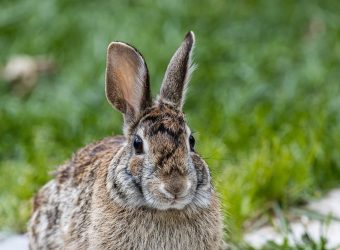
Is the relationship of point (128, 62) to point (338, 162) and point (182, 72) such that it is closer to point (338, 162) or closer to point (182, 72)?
point (182, 72)

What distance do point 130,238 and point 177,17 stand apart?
14.5ft

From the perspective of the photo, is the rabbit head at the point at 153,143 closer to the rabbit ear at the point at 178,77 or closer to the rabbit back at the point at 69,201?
the rabbit ear at the point at 178,77

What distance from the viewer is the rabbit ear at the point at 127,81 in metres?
5.41

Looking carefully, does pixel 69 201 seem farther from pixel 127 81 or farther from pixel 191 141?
pixel 191 141

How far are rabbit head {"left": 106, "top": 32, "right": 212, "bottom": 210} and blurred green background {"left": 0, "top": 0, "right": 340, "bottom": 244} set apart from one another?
117 cm

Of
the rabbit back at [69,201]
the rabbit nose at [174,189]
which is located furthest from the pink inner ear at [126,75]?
the rabbit nose at [174,189]

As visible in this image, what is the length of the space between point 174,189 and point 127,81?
82 cm

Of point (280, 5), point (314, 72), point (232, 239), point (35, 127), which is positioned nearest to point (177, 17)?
point (280, 5)

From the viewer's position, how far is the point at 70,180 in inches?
239

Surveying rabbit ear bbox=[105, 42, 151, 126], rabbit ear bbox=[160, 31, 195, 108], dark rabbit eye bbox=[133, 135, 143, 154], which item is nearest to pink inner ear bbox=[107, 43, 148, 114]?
rabbit ear bbox=[105, 42, 151, 126]

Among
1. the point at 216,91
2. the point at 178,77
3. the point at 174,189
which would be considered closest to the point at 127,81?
the point at 178,77

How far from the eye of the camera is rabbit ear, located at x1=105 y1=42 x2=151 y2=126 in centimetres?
541

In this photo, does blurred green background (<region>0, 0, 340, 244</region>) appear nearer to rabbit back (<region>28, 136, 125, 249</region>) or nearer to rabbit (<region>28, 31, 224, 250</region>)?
rabbit back (<region>28, 136, 125, 249</region>)

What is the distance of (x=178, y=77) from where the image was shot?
17.9ft
